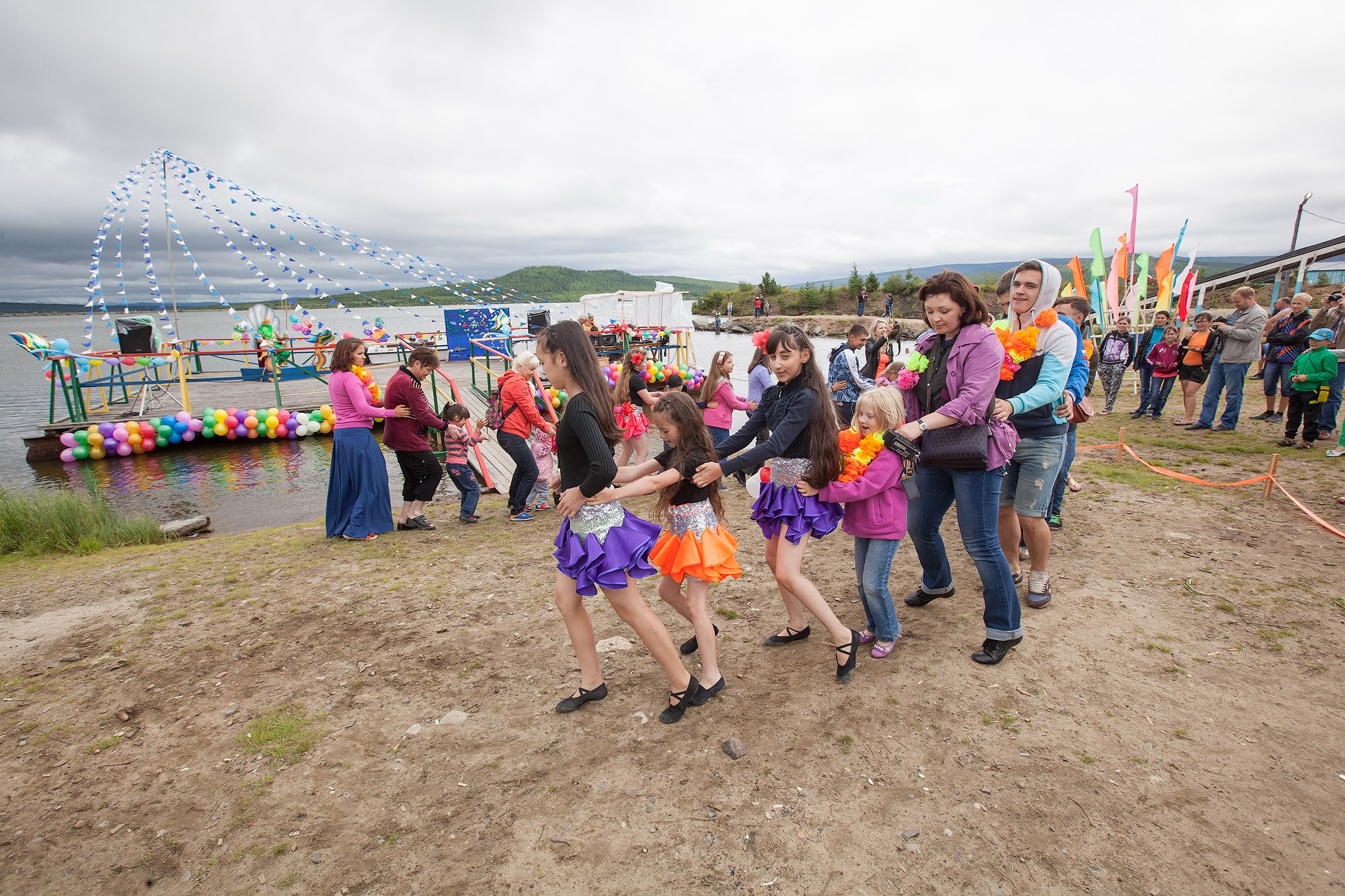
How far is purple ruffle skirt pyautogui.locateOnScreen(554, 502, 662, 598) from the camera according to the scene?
2686 millimetres

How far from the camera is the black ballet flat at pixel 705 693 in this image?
9.91ft

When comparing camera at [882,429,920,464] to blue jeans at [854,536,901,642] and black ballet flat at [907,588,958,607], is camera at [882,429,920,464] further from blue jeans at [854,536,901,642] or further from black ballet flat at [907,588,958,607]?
black ballet flat at [907,588,958,607]

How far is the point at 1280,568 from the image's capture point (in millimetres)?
4234

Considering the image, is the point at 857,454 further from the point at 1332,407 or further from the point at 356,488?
the point at 1332,407

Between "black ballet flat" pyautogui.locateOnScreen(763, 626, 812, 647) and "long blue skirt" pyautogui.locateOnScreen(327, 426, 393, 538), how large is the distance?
4.04 metres

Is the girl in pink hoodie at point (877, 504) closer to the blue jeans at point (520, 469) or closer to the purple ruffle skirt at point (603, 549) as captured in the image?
the purple ruffle skirt at point (603, 549)

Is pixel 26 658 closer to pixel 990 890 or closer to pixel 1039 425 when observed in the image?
pixel 990 890

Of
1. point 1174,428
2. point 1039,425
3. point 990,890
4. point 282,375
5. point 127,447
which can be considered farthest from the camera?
point 282,375

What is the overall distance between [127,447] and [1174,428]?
17877mm

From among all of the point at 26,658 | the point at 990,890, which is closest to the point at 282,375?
the point at 26,658

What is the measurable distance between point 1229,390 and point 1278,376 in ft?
5.28

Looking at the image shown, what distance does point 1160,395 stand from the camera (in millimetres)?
9742

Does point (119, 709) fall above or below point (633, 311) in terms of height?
below

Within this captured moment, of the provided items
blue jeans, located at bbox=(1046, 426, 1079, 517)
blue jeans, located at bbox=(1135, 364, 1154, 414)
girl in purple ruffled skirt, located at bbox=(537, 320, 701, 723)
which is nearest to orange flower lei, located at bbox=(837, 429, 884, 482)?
girl in purple ruffled skirt, located at bbox=(537, 320, 701, 723)
